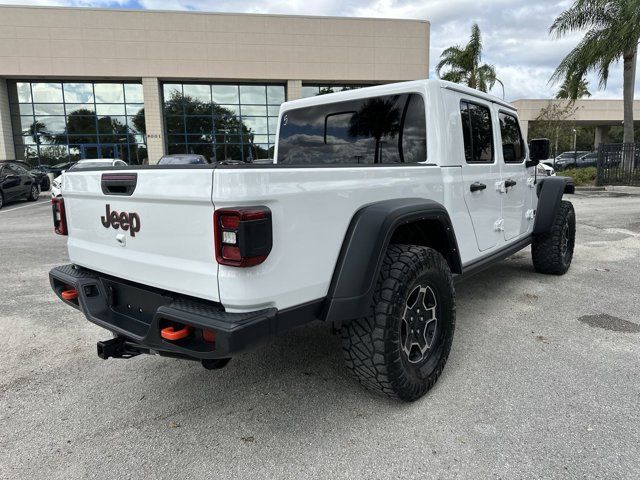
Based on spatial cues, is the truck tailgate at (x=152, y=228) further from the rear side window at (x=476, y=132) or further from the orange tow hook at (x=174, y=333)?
the rear side window at (x=476, y=132)

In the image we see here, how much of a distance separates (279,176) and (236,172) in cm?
21

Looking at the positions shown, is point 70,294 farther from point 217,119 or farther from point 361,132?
point 217,119

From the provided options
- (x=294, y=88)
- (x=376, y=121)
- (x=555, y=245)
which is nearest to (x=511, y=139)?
(x=555, y=245)

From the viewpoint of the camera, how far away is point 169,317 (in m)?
2.09

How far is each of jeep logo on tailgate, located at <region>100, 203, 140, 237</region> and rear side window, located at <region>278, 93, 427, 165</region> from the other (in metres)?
1.50

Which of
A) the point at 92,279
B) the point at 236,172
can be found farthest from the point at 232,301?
the point at 92,279

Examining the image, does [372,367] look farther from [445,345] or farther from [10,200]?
[10,200]

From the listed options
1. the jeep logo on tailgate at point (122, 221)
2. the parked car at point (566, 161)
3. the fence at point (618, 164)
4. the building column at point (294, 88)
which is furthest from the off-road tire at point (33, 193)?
the parked car at point (566, 161)

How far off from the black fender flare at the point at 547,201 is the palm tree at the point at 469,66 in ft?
85.8

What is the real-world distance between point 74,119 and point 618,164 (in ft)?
92.1

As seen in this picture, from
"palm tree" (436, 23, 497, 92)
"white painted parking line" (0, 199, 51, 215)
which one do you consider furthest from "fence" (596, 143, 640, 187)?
"white painted parking line" (0, 199, 51, 215)

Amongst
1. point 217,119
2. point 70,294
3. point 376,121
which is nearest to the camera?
point 70,294

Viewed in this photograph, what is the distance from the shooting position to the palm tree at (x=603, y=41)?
661 inches

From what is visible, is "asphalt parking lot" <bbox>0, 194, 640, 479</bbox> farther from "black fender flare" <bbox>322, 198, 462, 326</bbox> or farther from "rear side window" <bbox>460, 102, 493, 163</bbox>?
"rear side window" <bbox>460, 102, 493, 163</bbox>
